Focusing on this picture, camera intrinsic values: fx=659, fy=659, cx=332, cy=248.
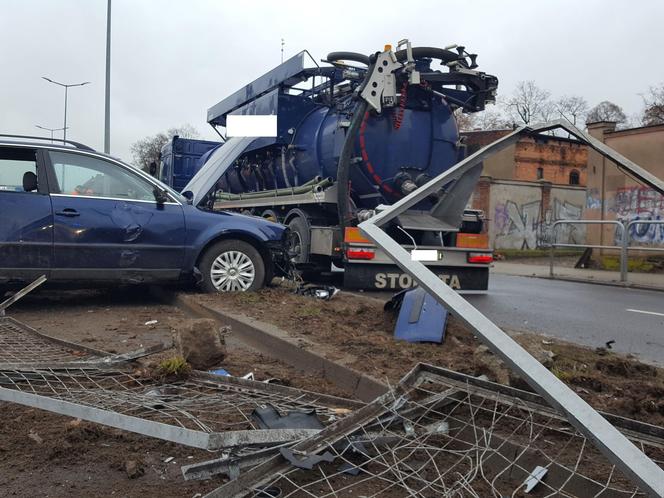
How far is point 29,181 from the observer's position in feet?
22.6

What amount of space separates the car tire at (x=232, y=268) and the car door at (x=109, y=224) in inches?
14.9

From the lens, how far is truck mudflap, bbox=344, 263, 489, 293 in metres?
9.25

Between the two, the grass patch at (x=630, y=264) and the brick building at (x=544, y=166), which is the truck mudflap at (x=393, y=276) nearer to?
the grass patch at (x=630, y=264)

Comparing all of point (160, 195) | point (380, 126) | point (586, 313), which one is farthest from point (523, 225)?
point (160, 195)

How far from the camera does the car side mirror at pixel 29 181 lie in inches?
270

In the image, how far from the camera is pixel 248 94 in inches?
544

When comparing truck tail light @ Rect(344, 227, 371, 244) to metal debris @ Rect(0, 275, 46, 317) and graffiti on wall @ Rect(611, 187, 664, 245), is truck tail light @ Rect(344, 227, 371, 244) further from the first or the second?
graffiti on wall @ Rect(611, 187, 664, 245)

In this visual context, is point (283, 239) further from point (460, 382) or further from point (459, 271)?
point (460, 382)

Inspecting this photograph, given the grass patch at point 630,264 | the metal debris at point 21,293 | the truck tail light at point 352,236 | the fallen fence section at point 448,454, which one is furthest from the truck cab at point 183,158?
the fallen fence section at point 448,454

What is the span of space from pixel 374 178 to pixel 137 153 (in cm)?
6038

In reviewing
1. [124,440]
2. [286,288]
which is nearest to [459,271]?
[286,288]

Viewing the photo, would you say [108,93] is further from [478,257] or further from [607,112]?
[607,112]

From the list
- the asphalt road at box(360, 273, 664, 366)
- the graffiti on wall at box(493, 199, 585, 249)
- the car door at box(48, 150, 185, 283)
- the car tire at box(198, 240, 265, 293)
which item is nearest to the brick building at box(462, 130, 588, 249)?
the graffiti on wall at box(493, 199, 585, 249)

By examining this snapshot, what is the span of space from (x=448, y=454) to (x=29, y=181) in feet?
18.4
